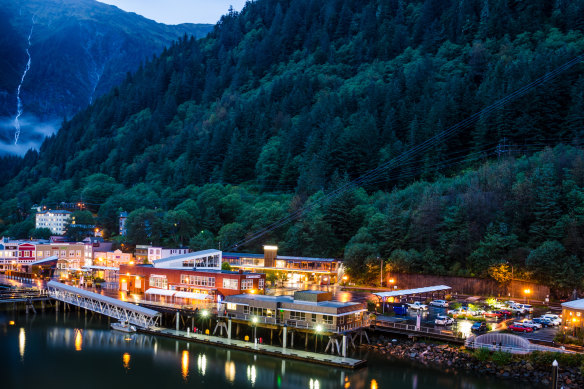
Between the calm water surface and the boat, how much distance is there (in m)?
1.35

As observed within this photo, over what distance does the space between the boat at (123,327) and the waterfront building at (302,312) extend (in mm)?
7742

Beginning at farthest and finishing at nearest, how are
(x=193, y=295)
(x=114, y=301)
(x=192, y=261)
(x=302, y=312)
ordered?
(x=192, y=261), (x=193, y=295), (x=114, y=301), (x=302, y=312)

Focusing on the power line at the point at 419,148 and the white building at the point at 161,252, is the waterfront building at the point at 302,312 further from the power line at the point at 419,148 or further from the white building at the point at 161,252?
the power line at the point at 419,148

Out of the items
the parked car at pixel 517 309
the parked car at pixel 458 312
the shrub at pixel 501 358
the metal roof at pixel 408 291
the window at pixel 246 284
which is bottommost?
the shrub at pixel 501 358

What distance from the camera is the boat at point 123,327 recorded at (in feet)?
142

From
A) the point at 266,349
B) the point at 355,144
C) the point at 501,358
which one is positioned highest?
A: the point at 355,144

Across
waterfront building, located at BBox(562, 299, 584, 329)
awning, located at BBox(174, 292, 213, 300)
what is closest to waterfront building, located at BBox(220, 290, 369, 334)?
awning, located at BBox(174, 292, 213, 300)

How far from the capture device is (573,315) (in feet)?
114

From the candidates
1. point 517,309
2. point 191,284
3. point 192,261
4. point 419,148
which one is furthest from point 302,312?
point 419,148

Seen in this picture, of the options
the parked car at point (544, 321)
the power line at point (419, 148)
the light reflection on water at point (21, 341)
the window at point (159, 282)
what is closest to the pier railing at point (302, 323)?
the window at point (159, 282)

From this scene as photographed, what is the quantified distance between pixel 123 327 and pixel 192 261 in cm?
1149

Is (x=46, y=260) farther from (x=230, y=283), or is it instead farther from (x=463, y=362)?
(x=463, y=362)

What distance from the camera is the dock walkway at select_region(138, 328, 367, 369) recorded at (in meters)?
33.9

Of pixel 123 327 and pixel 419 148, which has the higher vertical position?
pixel 419 148
